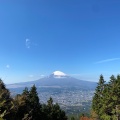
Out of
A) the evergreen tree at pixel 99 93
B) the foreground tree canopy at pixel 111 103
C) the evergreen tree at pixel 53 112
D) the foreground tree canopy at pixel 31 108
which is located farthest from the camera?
the evergreen tree at pixel 53 112

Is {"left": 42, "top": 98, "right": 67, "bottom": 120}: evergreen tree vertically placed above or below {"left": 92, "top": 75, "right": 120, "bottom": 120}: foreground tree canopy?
below

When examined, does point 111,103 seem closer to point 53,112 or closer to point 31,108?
point 31,108

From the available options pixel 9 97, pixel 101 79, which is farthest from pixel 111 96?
pixel 9 97

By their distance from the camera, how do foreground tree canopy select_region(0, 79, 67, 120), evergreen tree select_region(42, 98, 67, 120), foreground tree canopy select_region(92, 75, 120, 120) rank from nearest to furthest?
foreground tree canopy select_region(0, 79, 67, 120), foreground tree canopy select_region(92, 75, 120, 120), evergreen tree select_region(42, 98, 67, 120)

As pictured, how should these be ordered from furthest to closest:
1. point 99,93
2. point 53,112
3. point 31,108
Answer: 1. point 53,112
2. point 99,93
3. point 31,108

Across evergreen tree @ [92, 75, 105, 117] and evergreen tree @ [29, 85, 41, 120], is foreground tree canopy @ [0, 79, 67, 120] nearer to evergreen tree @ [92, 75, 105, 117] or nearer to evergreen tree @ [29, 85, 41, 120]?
evergreen tree @ [29, 85, 41, 120]

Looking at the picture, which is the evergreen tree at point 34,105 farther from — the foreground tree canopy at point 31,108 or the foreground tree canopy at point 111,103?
the foreground tree canopy at point 111,103

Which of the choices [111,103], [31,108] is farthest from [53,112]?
[111,103]

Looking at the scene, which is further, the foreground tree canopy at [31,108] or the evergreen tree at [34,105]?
the evergreen tree at [34,105]

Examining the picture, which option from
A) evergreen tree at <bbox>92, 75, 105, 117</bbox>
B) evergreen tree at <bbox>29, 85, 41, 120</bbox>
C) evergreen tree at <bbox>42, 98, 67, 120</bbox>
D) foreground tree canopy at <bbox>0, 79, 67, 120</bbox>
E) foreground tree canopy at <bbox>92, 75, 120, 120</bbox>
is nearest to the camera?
foreground tree canopy at <bbox>0, 79, 67, 120</bbox>

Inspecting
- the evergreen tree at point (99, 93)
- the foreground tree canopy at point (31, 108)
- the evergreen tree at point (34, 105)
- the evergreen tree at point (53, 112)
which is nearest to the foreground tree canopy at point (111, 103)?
the evergreen tree at point (99, 93)

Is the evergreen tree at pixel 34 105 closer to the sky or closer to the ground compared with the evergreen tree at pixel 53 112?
closer to the sky

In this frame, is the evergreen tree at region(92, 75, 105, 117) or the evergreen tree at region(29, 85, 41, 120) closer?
the evergreen tree at region(29, 85, 41, 120)

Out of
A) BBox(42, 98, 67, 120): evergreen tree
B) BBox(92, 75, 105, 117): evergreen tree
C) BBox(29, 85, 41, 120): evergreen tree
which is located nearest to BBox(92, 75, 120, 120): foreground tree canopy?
BBox(92, 75, 105, 117): evergreen tree
